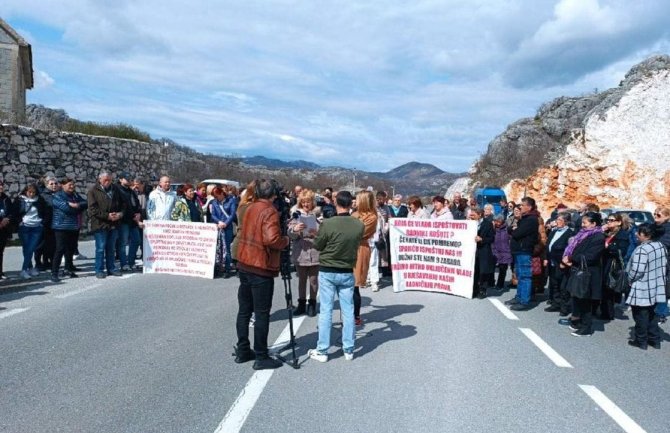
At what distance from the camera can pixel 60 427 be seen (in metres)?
3.93

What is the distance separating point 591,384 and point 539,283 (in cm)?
537

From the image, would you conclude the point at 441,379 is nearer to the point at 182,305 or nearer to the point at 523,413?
the point at 523,413

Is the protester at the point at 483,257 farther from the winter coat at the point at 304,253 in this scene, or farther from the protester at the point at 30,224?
the protester at the point at 30,224

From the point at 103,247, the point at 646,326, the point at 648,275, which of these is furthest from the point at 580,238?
the point at 103,247

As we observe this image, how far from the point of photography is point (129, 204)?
10945 millimetres

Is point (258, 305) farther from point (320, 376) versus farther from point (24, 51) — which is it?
point (24, 51)

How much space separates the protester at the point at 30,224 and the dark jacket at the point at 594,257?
9917 mm

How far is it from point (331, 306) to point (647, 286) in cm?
420

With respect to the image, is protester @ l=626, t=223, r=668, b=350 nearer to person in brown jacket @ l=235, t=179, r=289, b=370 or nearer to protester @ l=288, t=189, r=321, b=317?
protester @ l=288, t=189, r=321, b=317

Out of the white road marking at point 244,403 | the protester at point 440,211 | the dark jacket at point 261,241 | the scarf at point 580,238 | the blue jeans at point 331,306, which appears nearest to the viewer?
the white road marking at point 244,403

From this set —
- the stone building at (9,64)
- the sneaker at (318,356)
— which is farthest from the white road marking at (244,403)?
the stone building at (9,64)

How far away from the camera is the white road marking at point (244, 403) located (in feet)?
13.1

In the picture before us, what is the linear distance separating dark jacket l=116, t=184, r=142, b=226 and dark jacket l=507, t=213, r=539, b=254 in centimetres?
767

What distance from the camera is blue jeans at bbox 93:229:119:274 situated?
34.1 ft
